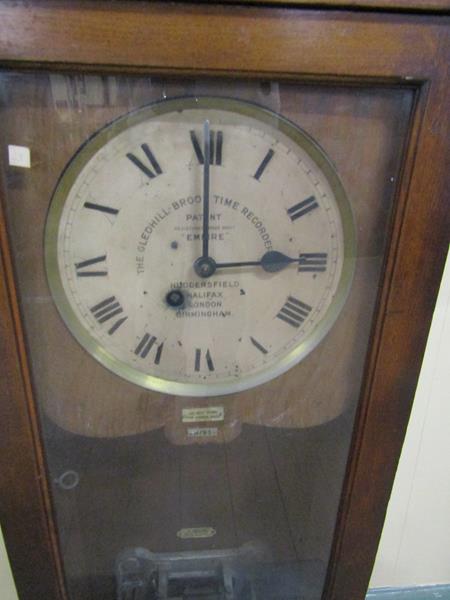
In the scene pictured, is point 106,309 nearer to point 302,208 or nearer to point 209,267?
point 209,267

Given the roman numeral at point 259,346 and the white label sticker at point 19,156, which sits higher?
the white label sticker at point 19,156

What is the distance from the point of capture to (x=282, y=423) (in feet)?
2.50

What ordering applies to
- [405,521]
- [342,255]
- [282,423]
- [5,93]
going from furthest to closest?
[405,521] < [282,423] < [342,255] < [5,93]

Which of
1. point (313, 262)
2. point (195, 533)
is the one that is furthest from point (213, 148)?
point (195, 533)

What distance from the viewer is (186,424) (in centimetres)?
75

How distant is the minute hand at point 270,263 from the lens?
0.64m

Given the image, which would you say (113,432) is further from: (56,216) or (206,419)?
(56,216)

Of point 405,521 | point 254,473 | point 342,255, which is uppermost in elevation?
point 342,255

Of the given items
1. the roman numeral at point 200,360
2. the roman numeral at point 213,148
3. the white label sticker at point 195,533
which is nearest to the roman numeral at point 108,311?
the roman numeral at point 200,360

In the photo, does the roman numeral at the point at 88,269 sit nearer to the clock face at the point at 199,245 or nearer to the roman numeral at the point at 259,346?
the clock face at the point at 199,245

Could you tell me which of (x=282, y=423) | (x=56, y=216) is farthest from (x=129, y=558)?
(x=56, y=216)

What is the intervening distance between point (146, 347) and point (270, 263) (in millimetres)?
203

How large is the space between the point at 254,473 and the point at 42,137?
0.59 meters

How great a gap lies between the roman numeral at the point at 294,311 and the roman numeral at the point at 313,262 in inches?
1.7
